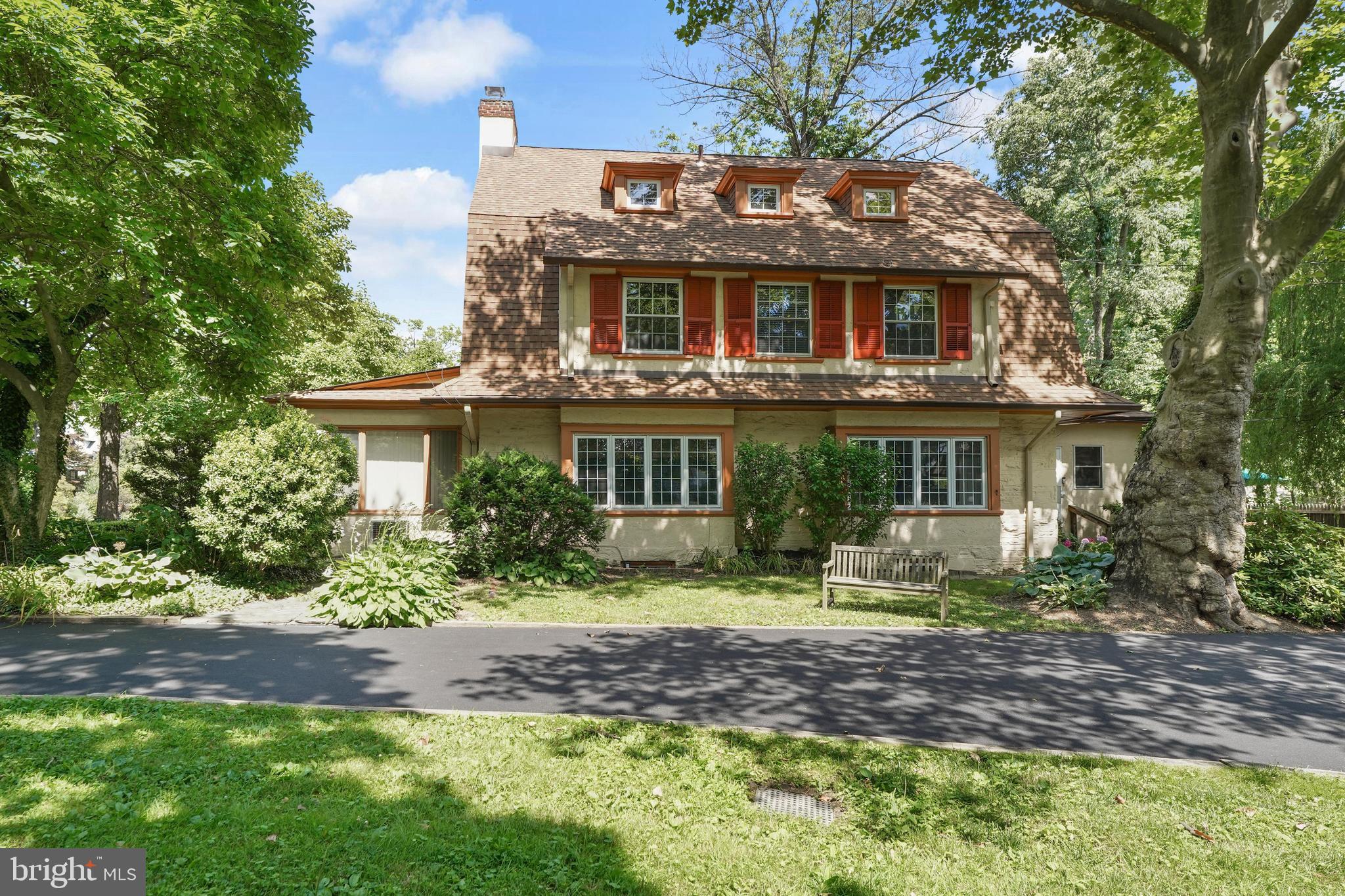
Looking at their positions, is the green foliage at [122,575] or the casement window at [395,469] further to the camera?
the casement window at [395,469]

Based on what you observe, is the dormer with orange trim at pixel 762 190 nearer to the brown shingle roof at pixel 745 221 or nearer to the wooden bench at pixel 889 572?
the brown shingle roof at pixel 745 221

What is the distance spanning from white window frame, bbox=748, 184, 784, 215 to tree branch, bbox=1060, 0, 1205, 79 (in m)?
7.51

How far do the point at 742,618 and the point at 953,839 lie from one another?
601cm

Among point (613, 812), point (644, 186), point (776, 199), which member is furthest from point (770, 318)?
point (613, 812)

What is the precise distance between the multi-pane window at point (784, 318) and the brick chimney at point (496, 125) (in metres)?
9.25

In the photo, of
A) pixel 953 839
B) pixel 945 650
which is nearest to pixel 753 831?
pixel 953 839

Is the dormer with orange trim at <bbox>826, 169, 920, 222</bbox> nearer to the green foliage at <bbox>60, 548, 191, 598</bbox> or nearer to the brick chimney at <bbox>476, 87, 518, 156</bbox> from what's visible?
the brick chimney at <bbox>476, 87, 518, 156</bbox>

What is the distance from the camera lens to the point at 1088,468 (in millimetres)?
18312

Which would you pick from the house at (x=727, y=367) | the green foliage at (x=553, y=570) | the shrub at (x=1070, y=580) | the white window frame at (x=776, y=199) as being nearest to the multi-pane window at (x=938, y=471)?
the house at (x=727, y=367)

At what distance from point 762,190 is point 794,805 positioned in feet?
50.9

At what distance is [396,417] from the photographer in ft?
50.9

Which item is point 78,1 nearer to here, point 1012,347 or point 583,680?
point 583,680

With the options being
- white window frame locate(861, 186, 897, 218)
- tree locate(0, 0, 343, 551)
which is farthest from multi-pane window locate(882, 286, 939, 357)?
tree locate(0, 0, 343, 551)

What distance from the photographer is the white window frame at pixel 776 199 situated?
16.6m
